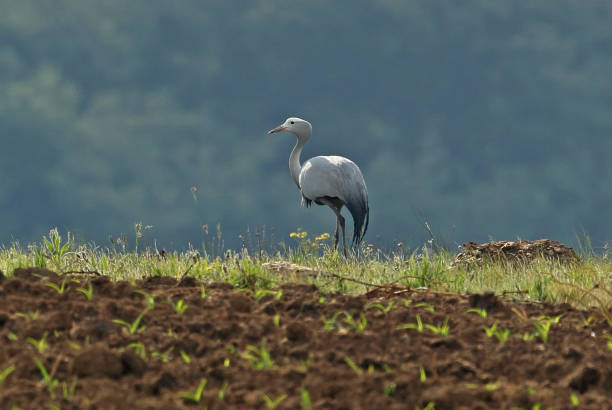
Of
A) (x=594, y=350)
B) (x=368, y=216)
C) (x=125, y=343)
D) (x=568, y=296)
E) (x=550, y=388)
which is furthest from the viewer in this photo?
(x=368, y=216)

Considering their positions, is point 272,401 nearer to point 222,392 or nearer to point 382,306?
point 222,392

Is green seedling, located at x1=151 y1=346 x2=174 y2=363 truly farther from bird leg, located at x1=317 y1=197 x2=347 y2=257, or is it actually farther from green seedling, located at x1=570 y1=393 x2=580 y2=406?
bird leg, located at x1=317 y1=197 x2=347 y2=257

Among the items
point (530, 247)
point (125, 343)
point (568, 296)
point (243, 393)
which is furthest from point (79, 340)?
point (530, 247)

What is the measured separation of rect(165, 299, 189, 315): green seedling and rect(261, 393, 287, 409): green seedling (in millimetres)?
1154

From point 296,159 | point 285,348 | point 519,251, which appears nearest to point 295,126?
point 296,159

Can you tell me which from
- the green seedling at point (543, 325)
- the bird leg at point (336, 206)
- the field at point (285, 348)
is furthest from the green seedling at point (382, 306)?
the bird leg at point (336, 206)

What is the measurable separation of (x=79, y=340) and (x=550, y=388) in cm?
217

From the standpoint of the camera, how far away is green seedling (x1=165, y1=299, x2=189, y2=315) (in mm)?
3773

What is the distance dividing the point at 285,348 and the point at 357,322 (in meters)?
0.60

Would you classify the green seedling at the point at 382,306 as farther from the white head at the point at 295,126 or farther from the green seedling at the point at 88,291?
the white head at the point at 295,126

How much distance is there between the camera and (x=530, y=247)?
8875 mm

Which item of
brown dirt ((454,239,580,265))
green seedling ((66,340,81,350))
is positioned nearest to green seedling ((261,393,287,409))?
green seedling ((66,340,81,350))

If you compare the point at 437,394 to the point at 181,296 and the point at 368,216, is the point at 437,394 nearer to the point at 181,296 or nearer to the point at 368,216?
the point at 181,296

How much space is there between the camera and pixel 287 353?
10.4 feet
